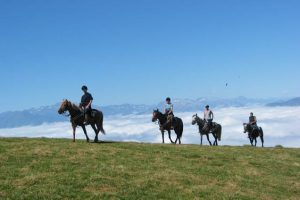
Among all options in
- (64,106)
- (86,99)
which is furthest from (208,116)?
(64,106)

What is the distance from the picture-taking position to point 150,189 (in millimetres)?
23281

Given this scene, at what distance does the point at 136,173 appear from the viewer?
85.2 feet

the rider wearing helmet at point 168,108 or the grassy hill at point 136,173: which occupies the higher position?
the rider wearing helmet at point 168,108

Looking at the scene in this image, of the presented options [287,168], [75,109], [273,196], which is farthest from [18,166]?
[287,168]

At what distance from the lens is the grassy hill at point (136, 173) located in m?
22.3

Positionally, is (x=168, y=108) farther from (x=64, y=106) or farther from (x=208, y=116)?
(x=64, y=106)

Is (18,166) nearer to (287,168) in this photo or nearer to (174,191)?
(174,191)

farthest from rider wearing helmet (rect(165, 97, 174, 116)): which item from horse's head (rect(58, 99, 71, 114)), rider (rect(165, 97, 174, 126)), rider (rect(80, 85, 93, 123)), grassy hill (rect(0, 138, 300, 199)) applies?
horse's head (rect(58, 99, 71, 114))

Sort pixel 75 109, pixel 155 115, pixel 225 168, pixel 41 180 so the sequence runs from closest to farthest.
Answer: pixel 41 180 → pixel 225 168 → pixel 75 109 → pixel 155 115

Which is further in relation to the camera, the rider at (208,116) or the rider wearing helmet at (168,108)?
the rider at (208,116)

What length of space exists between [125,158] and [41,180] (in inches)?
308

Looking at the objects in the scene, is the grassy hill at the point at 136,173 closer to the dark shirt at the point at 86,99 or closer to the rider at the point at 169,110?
the dark shirt at the point at 86,99

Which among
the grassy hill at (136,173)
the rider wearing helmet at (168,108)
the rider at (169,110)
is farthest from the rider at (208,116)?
the grassy hill at (136,173)

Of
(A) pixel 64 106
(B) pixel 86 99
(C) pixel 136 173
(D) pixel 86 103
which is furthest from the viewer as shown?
(D) pixel 86 103
